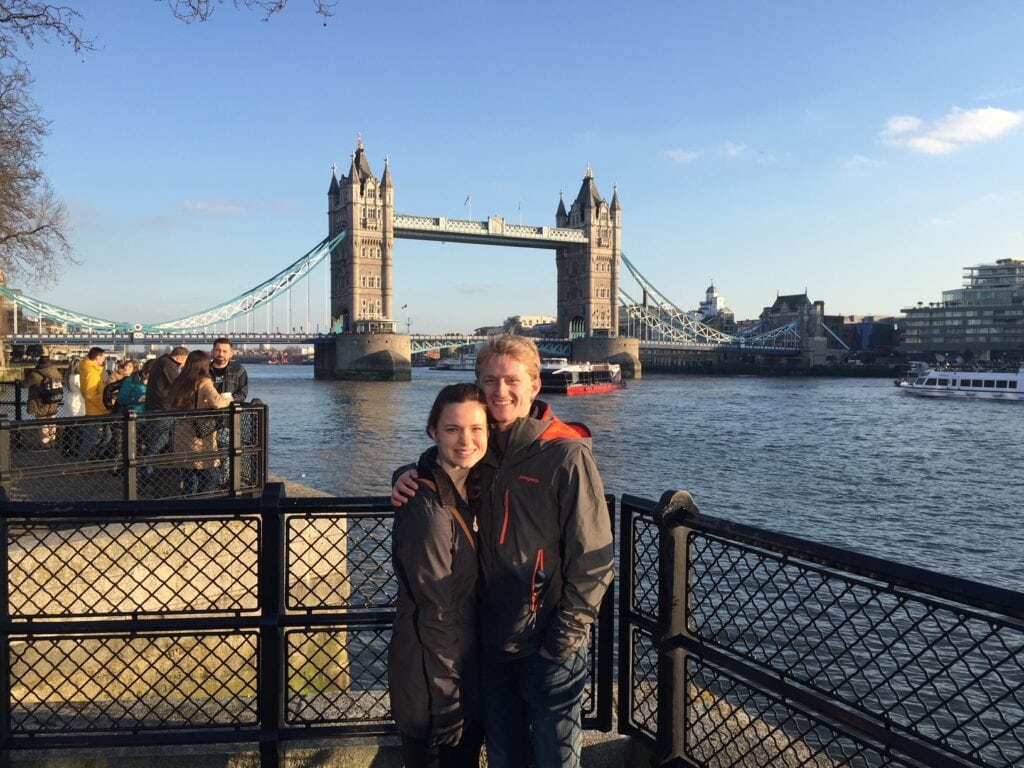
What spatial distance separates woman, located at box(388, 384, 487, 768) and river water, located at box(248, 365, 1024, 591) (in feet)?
28.0

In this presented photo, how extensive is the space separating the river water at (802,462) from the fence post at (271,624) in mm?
8258

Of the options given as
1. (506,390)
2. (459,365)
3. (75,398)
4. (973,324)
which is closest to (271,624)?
(506,390)

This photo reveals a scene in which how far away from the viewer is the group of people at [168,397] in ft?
19.9

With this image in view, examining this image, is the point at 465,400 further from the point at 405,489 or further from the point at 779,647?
the point at 779,647

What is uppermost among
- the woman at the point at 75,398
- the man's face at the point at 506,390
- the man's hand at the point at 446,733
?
the man's face at the point at 506,390

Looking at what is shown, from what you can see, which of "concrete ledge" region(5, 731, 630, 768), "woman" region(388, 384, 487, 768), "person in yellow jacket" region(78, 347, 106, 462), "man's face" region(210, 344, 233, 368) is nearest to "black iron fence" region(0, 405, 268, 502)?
"man's face" region(210, 344, 233, 368)

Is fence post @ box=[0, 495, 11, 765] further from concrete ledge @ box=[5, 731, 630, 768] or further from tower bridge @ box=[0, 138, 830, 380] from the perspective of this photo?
tower bridge @ box=[0, 138, 830, 380]

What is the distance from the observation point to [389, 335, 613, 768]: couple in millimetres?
2395

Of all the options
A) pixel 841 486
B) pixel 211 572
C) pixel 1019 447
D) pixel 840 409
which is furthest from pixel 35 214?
pixel 840 409

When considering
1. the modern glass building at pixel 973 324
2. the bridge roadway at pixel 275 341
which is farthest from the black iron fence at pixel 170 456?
the modern glass building at pixel 973 324

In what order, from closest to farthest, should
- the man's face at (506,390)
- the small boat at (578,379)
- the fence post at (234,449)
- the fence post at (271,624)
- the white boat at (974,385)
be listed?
the man's face at (506,390) < the fence post at (271,624) < the fence post at (234,449) < the small boat at (578,379) < the white boat at (974,385)

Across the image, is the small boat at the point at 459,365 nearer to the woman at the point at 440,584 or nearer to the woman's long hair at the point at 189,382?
the woman's long hair at the point at 189,382

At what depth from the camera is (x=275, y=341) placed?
2739 inches

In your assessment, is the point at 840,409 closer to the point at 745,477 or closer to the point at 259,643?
the point at 745,477
